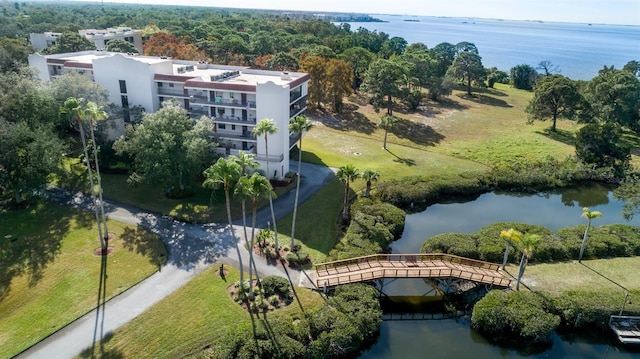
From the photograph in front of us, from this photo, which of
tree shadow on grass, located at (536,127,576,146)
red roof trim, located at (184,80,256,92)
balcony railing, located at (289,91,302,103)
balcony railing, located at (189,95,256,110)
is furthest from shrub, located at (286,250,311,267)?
tree shadow on grass, located at (536,127,576,146)

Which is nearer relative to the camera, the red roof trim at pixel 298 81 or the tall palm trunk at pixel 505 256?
the tall palm trunk at pixel 505 256

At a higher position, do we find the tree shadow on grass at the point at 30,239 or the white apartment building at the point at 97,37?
the white apartment building at the point at 97,37

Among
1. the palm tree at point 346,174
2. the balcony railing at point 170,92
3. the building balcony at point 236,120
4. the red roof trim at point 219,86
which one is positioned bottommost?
the palm tree at point 346,174

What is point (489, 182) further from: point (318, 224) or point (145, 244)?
point (145, 244)

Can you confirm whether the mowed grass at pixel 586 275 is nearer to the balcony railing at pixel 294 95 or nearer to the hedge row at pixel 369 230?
the hedge row at pixel 369 230

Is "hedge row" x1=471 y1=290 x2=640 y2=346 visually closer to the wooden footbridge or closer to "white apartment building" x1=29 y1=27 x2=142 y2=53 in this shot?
the wooden footbridge

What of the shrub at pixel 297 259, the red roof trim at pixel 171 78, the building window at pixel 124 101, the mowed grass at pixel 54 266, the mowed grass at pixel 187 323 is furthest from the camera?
the building window at pixel 124 101

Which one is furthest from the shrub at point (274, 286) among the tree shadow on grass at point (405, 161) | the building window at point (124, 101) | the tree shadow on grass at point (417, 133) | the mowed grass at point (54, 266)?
the tree shadow on grass at point (417, 133)
